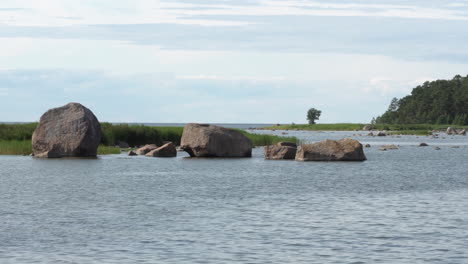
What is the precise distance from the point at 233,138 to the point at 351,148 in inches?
375

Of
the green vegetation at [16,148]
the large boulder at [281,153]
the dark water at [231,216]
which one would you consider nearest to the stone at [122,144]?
the green vegetation at [16,148]

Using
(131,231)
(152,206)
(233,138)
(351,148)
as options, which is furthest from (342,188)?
(233,138)

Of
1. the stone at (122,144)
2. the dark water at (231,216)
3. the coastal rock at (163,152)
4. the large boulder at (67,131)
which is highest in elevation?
the large boulder at (67,131)

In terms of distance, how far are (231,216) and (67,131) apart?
32.0 meters

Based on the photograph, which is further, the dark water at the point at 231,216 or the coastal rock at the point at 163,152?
the coastal rock at the point at 163,152

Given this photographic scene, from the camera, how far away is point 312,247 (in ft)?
60.8

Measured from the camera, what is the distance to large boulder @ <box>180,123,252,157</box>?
56719 mm

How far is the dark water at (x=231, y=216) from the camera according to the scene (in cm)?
1780

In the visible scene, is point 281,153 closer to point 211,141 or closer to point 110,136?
point 211,141

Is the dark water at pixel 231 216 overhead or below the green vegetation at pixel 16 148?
below

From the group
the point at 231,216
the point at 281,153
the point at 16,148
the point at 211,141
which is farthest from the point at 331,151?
the point at 231,216

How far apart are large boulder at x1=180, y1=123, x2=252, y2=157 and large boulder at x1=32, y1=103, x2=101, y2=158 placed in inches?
282

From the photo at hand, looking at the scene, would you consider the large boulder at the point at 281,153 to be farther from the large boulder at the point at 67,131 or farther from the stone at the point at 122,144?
the stone at the point at 122,144

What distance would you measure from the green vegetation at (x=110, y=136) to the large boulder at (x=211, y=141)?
9.21 meters
